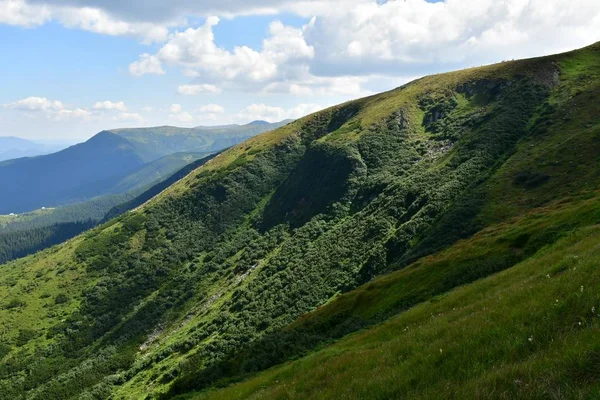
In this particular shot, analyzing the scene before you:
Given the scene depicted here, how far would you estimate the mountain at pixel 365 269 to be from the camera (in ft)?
39.7

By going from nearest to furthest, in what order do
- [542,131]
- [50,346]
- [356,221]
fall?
[542,131] < [356,221] < [50,346]

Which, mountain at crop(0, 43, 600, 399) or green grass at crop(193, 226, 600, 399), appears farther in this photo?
mountain at crop(0, 43, 600, 399)

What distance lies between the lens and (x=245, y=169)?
185 m

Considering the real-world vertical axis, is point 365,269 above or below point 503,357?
below

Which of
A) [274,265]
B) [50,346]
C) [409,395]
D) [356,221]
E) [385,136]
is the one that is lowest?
[50,346]

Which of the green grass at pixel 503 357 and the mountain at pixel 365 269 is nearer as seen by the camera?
the green grass at pixel 503 357

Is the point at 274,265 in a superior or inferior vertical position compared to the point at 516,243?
inferior

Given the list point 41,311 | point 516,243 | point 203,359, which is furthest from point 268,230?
point 516,243

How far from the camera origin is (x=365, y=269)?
3100 inches

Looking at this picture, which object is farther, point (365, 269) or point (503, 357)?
point (365, 269)

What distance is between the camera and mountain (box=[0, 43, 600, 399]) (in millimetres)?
12094

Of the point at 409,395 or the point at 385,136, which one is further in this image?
the point at 385,136

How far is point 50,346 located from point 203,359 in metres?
79.7

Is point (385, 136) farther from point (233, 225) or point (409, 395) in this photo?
point (409, 395)
